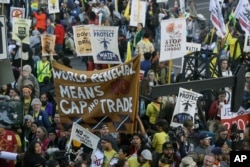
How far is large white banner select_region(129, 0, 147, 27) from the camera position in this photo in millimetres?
22062

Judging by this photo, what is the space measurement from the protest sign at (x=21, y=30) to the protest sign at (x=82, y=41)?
1.07 m

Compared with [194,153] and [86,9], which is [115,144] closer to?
[194,153]

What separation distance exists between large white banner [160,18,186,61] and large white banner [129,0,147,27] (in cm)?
548

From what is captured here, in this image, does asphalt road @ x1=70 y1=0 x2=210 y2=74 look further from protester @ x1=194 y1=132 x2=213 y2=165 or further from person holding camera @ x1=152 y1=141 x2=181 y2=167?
person holding camera @ x1=152 y1=141 x2=181 y2=167

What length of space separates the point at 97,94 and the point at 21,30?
6618 millimetres

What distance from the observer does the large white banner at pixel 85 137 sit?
11742 mm

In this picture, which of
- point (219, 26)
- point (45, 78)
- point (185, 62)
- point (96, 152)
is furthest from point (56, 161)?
point (219, 26)

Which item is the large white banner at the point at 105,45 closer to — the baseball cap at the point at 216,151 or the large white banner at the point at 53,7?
the baseball cap at the point at 216,151

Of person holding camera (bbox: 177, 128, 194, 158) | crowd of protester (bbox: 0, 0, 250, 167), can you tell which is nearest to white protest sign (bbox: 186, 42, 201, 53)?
crowd of protester (bbox: 0, 0, 250, 167)

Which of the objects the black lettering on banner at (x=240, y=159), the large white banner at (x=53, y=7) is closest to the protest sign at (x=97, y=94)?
the black lettering on banner at (x=240, y=159)

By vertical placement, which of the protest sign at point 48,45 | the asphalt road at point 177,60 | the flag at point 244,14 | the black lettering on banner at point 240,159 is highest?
the flag at point 244,14

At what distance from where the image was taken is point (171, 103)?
1432cm

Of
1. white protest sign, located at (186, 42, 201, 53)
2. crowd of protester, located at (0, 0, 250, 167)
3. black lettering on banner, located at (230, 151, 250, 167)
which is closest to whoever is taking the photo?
black lettering on banner, located at (230, 151, 250, 167)

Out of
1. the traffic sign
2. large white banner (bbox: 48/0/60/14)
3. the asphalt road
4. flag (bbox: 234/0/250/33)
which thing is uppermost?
the traffic sign
